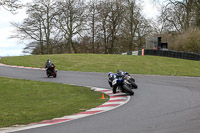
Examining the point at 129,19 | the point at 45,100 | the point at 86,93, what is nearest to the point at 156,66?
the point at 86,93

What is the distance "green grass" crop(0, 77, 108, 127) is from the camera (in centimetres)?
857

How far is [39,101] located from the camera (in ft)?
38.4

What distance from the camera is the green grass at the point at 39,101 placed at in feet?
28.1

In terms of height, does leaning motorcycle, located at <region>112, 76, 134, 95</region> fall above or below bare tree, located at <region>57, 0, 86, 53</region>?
below

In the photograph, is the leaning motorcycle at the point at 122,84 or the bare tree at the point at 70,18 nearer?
the leaning motorcycle at the point at 122,84

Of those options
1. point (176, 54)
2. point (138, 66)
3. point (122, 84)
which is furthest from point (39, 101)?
point (176, 54)

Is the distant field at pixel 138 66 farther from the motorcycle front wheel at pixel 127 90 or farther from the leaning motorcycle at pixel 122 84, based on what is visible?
the motorcycle front wheel at pixel 127 90

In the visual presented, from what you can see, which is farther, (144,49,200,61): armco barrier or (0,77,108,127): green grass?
(144,49,200,61): armco barrier

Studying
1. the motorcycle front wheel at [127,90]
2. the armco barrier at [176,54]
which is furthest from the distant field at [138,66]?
the motorcycle front wheel at [127,90]

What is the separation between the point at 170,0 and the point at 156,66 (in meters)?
22.0

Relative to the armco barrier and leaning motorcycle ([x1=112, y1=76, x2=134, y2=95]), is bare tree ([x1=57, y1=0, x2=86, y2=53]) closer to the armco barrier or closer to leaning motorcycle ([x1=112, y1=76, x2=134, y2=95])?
the armco barrier

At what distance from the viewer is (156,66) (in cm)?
2956

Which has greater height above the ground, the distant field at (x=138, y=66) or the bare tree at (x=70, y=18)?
the bare tree at (x=70, y=18)

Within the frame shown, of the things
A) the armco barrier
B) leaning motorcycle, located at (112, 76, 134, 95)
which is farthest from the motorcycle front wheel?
the armco barrier
